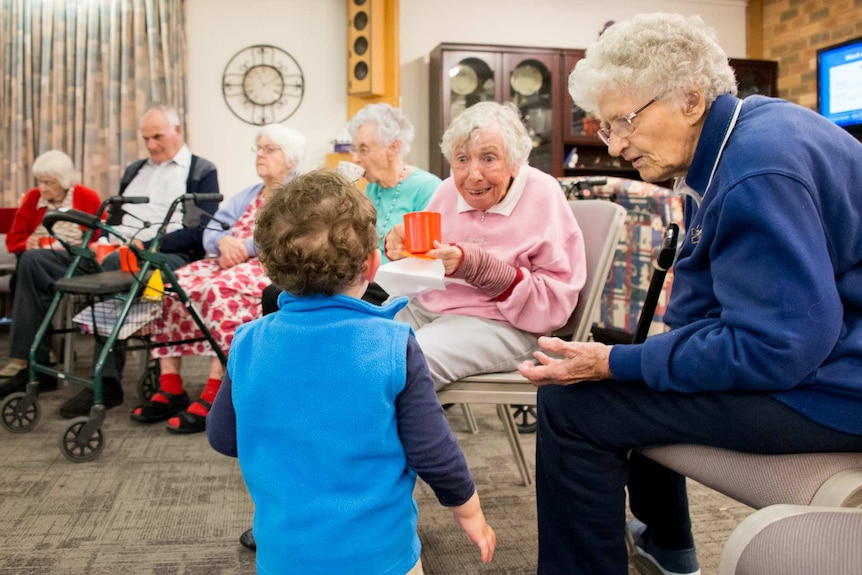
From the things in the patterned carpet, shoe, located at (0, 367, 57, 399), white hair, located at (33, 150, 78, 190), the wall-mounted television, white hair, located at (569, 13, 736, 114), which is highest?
the wall-mounted television

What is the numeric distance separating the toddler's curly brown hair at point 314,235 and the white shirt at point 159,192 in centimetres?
240

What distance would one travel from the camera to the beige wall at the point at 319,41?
5344 millimetres

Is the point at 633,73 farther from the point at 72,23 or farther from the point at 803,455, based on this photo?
the point at 72,23

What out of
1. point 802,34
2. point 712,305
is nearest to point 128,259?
point 712,305

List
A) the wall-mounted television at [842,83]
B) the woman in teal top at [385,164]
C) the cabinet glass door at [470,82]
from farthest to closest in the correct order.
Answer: the cabinet glass door at [470,82] < the wall-mounted television at [842,83] < the woman in teal top at [385,164]

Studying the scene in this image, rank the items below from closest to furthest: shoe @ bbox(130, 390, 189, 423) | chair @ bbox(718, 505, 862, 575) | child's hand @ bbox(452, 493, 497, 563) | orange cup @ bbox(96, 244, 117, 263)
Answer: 1. chair @ bbox(718, 505, 862, 575)
2. child's hand @ bbox(452, 493, 497, 563)
3. shoe @ bbox(130, 390, 189, 423)
4. orange cup @ bbox(96, 244, 117, 263)

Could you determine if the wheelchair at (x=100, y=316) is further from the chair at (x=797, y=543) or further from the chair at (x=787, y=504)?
the chair at (x=797, y=543)

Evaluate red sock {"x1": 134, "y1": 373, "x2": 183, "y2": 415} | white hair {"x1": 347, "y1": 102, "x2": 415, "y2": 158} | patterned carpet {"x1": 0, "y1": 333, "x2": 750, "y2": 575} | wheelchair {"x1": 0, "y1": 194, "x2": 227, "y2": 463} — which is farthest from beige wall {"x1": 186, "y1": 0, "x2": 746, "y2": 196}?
patterned carpet {"x1": 0, "y1": 333, "x2": 750, "y2": 575}

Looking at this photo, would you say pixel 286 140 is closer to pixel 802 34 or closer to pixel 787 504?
pixel 787 504

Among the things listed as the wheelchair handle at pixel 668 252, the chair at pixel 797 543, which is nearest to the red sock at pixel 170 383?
the wheelchair handle at pixel 668 252

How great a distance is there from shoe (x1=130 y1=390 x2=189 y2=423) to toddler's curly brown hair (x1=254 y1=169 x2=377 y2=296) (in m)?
1.96

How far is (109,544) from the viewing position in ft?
5.46

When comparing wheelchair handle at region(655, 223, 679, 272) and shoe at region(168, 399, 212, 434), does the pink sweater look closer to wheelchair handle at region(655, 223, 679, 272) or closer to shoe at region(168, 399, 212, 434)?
wheelchair handle at region(655, 223, 679, 272)

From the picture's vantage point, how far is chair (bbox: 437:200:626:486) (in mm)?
1513
